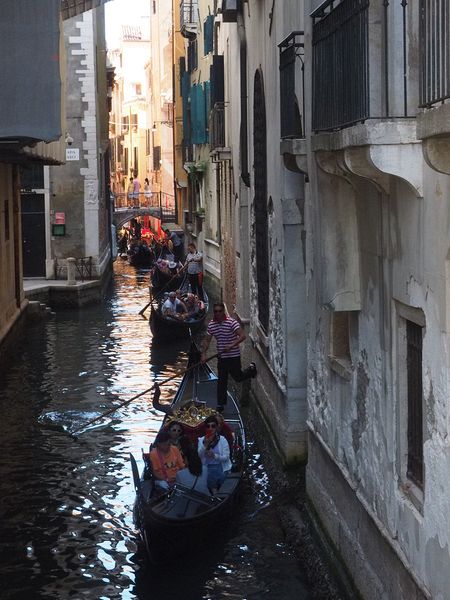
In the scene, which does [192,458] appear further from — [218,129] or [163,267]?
[163,267]

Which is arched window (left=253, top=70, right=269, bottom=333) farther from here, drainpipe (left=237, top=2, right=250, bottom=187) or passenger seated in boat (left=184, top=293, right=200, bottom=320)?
passenger seated in boat (left=184, top=293, right=200, bottom=320)

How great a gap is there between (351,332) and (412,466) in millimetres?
1739

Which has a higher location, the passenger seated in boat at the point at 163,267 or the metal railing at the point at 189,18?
the metal railing at the point at 189,18

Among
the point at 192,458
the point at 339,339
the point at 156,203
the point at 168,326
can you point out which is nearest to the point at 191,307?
the point at 168,326

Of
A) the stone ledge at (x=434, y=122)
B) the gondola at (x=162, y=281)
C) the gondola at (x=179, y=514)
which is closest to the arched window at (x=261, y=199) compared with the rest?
the gondola at (x=179, y=514)

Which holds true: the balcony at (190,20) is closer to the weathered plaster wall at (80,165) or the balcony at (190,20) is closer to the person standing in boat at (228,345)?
the weathered plaster wall at (80,165)

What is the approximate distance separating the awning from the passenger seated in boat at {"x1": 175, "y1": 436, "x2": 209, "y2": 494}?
11.7 metres

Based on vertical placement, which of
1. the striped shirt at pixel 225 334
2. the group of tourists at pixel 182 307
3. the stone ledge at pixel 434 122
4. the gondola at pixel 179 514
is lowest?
the gondola at pixel 179 514

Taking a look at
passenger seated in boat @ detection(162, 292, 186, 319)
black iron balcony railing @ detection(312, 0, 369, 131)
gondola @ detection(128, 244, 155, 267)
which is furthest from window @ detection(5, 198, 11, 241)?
gondola @ detection(128, 244, 155, 267)

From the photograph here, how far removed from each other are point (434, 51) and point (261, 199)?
9029 millimetres

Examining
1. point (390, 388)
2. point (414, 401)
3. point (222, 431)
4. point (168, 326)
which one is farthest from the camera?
point (168, 326)

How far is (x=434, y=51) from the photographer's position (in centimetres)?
520

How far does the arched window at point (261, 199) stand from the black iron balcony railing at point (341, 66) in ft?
17.6

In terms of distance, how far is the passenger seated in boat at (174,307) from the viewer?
902 inches
